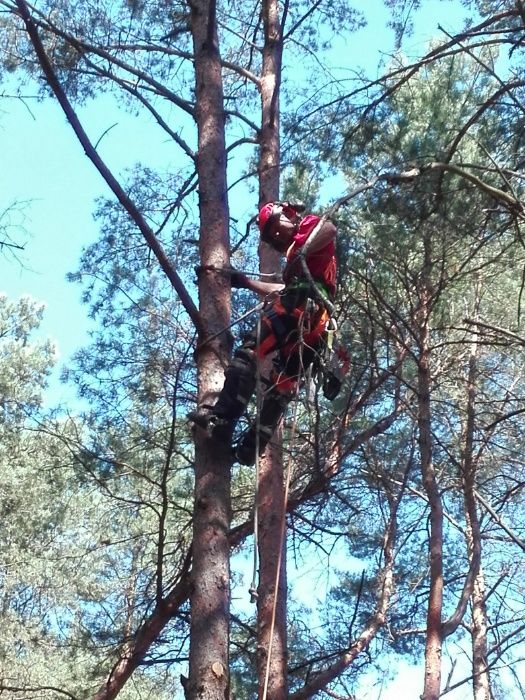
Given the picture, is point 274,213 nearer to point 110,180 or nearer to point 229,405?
point 110,180

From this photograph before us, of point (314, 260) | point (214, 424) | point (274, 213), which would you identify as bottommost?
point (214, 424)

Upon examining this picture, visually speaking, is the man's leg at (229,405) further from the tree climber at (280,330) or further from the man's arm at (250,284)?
the man's arm at (250,284)

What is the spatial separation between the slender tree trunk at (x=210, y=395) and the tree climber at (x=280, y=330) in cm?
11

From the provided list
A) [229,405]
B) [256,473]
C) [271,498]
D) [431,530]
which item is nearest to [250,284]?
[229,405]

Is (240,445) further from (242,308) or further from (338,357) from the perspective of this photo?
(242,308)

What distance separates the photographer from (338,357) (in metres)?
4.45

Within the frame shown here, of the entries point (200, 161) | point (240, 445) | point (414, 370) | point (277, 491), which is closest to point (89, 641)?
point (277, 491)

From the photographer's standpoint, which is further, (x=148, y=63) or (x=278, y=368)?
(x=148, y=63)

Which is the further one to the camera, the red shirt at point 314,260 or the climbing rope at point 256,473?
the red shirt at point 314,260

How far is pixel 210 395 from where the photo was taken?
3922 mm

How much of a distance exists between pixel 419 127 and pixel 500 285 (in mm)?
2037

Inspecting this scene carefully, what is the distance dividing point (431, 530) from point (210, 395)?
7.80 ft

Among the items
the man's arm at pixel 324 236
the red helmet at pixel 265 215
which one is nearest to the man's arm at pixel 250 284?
the red helmet at pixel 265 215

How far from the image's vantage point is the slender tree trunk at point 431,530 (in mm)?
5355
